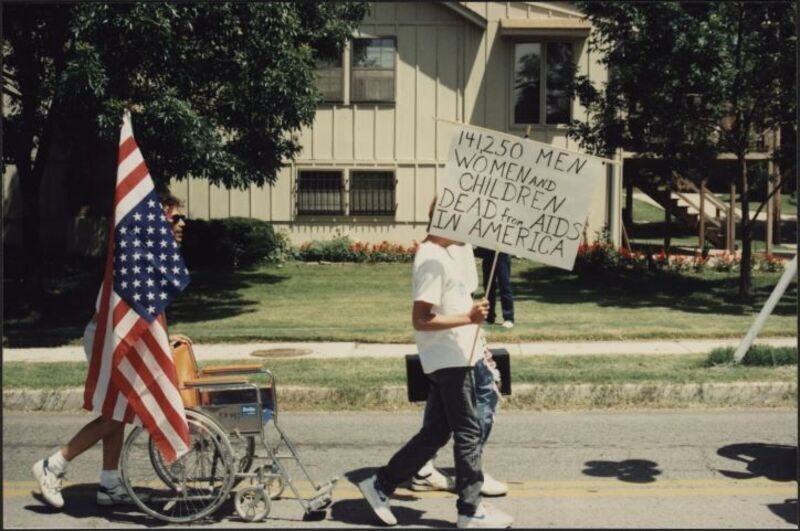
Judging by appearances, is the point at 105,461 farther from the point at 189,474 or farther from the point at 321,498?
the point at 321,498

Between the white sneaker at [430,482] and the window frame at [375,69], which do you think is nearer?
the white sneaker at [430,482]

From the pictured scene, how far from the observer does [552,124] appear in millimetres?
23562

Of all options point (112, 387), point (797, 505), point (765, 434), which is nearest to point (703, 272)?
point (765, 434)

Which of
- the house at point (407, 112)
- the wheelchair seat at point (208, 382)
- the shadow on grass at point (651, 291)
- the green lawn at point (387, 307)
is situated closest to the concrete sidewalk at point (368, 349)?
the green lawn at point (387, 307)

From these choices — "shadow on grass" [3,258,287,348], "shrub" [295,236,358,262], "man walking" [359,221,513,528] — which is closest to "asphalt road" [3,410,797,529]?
"man walking" [359,221,513,528]

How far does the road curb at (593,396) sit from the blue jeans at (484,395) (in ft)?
10.4

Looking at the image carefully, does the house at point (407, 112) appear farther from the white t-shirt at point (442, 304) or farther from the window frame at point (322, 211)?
the white t-shirt at point (442, 304)

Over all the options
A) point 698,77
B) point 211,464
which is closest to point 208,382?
point 211,464

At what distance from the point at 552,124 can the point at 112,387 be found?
18.8 metres

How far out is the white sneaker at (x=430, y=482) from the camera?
666 cm

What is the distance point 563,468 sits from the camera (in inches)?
282

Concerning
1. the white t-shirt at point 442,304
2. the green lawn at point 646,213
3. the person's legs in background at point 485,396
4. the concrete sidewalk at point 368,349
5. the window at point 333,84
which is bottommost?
the concrete sidewalk at point 368,349

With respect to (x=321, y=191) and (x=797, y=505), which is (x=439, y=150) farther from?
(x=797, y=505)

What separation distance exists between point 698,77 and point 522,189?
36.0 ft
